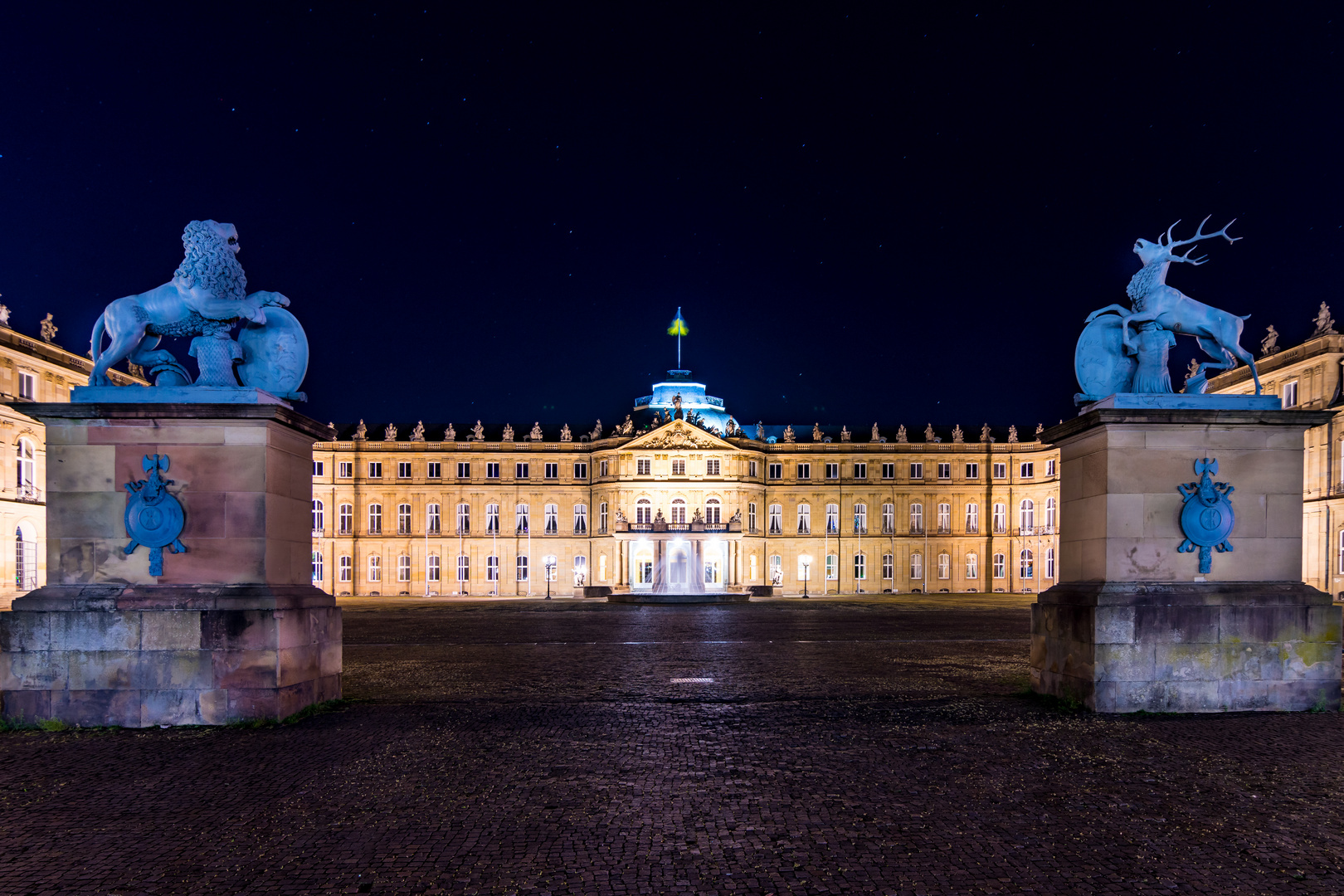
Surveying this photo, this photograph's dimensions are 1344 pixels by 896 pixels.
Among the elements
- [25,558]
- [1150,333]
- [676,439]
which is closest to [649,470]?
[676,439]

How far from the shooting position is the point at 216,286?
11438 millimetres

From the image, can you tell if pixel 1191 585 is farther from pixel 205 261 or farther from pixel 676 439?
pixel 676 439

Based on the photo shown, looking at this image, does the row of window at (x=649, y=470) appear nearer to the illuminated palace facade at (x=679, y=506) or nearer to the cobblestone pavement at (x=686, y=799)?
the illuminated palace facade at (x=679, y=506)

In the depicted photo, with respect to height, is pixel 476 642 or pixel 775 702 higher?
pixel 775 702

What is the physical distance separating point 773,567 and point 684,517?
32.6ft

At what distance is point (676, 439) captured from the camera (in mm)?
71188

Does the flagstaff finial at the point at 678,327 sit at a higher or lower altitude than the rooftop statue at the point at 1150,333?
higher

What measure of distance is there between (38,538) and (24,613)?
164ft

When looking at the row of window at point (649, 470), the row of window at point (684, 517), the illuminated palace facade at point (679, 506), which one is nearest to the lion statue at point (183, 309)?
the row of window at point (684, 517)

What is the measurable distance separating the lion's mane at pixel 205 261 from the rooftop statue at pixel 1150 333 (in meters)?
12.5

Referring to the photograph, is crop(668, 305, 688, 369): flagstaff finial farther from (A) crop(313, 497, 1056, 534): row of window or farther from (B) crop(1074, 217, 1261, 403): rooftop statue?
(B) crop(1074, 217, 1261, 403): rooftop statue

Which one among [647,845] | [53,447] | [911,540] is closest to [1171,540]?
[647,845]

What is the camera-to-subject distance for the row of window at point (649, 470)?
71.9 meters

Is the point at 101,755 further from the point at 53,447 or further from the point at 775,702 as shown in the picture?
the point at 775,702
